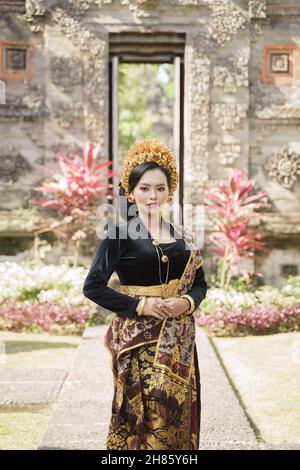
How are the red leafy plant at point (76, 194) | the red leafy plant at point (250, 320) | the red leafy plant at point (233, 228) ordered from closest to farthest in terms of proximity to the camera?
1. the red leafy plant at point (250, 320)
2. the red leafy plant at point (233, 228)
3. the red leafy plant at point (76, 194)

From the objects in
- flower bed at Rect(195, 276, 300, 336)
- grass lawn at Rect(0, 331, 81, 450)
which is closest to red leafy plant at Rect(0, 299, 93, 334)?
grass lawn at Rect(0, 331, 81, 450)

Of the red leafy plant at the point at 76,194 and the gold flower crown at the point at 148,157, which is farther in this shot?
the red leafy plant at the point at 76,194

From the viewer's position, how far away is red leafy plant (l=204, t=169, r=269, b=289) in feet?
28.2

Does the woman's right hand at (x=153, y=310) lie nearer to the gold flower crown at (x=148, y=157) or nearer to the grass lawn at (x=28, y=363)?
the gold flower crown at (x=148, y=157)

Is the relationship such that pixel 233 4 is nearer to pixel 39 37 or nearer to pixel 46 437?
pixel 39 37

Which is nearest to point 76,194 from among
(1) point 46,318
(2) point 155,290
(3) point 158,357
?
(1) point 46,318

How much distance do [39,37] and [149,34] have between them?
161 centimetres

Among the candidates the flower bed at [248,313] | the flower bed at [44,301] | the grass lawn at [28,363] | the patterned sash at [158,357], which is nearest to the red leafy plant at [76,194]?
the flower bed at [44,301]

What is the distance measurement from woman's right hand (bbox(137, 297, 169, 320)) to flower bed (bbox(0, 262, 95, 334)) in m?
5.14

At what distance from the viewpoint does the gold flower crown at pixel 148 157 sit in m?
2.92

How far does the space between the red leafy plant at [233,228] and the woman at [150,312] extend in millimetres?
5551

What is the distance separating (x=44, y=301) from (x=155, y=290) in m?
5.47

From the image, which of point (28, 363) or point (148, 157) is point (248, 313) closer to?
point (28, 363)

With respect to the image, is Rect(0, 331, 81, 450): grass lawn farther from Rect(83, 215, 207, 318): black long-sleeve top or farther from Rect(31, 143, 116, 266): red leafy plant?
Rect(31, 143, 116, 266): red leafy plant
